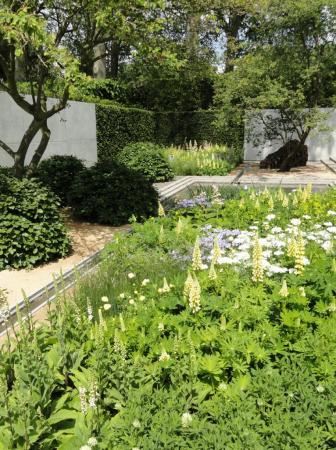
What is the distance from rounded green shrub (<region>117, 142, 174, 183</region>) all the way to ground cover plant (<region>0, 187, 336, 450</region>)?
9.43m

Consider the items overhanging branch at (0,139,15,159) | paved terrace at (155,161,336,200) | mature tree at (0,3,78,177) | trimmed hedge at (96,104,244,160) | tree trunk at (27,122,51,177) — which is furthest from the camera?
trimmed hedge at (96,104,244,160)

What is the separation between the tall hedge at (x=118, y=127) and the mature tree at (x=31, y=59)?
7747 millimetres

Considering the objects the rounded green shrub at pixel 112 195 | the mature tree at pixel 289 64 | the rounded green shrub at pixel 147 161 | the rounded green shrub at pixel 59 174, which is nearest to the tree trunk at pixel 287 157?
the mature tree at pixel 289 64

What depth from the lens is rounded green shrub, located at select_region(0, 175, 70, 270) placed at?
573 cm

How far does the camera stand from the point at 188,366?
8.46ft

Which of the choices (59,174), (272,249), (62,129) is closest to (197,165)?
(62,129)

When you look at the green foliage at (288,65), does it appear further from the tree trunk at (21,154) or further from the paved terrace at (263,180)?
the tree trunk at (21,154)

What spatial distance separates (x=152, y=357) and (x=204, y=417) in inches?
23.5

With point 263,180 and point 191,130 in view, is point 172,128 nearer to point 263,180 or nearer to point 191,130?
point 191,130

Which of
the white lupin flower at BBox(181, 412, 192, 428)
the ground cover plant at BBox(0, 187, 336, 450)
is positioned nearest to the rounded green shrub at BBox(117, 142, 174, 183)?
the ground cover plant at BBox(0, 187, 336, 450)

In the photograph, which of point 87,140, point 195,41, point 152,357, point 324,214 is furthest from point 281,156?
point 152,357

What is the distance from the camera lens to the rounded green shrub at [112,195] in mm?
8203

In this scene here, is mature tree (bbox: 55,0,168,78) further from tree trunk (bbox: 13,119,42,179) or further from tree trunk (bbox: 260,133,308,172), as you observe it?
tree trunk (bbox: 260,133,308,172)

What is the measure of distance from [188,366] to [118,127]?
51.1ft
